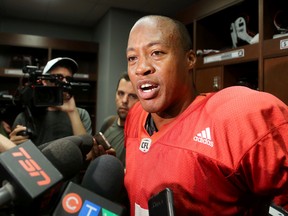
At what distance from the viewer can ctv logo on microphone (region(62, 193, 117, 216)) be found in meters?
0.43

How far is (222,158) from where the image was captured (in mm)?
663

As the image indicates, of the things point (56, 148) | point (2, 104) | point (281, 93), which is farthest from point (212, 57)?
point (56, 148)

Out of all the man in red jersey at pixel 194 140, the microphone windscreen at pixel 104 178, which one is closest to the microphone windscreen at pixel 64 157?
the microphone windscreen at pixel 104 178

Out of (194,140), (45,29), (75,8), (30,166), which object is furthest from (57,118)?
(45,29)

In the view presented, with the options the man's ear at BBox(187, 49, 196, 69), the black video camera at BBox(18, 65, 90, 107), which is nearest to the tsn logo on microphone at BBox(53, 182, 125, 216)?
the man's ear at BBox(187, 49, 196, 69)

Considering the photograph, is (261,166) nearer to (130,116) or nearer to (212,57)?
(130,116)

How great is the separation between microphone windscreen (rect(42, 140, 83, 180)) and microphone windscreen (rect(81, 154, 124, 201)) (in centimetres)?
3

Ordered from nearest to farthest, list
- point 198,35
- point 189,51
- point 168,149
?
point 168,149 → point 189,51 → point 198,35

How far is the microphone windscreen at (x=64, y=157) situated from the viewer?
52cm

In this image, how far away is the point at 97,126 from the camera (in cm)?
410

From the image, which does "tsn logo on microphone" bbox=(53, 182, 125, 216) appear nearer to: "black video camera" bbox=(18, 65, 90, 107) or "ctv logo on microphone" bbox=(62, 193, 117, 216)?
"ctv logo on microphone" bbox=(62, 193, 117, 216)

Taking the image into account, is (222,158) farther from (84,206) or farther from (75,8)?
(75,8)

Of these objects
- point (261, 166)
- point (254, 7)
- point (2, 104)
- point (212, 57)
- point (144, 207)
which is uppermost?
point (254, 7)

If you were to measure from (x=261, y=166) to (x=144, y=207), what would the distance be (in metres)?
0.33
